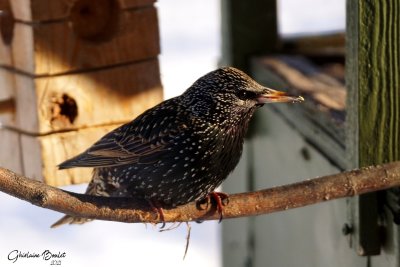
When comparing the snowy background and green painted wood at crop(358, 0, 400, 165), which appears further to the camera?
the snowy background

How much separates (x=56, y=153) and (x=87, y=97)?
24 cm

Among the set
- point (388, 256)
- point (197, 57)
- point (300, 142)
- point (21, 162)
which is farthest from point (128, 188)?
point (197, 57)

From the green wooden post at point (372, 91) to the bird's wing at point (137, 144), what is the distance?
0.57m

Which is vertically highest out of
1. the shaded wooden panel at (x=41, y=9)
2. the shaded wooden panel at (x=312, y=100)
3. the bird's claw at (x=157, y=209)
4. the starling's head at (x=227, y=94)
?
the shaded wooden panel at (x=41, y=9)

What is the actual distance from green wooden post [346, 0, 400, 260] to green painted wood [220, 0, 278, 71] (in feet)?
6.04

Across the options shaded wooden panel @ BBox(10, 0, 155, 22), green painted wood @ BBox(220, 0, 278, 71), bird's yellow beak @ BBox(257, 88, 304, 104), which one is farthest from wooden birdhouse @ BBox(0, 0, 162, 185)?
green painted wood @ BBox(220, 0, 278, 71)

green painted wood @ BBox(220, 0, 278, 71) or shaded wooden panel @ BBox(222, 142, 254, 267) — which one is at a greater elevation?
green painted wood @ BBox(220, 0, 278, 71)

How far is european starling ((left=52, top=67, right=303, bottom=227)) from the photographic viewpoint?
3.40 m

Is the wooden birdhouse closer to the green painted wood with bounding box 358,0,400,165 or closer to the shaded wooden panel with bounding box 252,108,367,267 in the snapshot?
the shaded wooden panel with bounding box 252,108,367,267

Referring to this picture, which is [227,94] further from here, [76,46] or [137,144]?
[76,46]

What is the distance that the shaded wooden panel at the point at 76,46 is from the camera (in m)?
3.74

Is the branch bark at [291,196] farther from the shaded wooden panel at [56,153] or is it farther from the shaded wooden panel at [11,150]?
the shaded wooden panel at [11,150]

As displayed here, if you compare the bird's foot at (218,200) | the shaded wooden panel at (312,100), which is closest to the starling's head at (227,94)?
the bird's foot at (218,200)

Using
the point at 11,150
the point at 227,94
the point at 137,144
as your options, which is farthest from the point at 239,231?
the point at 227,94
